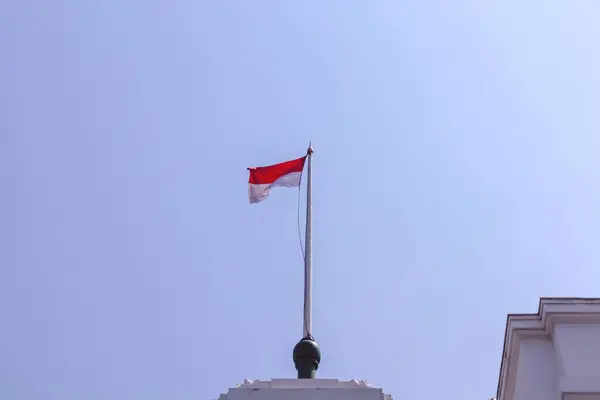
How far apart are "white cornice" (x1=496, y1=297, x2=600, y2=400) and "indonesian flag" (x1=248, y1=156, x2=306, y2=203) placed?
232 inches

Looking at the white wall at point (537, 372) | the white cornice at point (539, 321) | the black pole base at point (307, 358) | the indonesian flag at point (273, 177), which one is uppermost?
the indonesian flag at point (273, 177)

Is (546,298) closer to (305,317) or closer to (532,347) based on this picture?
(532,347)

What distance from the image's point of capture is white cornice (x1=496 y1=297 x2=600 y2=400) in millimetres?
19016

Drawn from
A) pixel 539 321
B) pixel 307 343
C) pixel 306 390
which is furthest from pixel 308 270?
pixel 539 321

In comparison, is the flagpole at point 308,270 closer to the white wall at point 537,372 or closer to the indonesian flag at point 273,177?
the indonesian flag at point 273,177

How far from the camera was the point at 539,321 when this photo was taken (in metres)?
19.6

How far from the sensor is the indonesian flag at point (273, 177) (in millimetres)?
22172

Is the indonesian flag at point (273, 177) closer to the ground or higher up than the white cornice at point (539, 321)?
higher up

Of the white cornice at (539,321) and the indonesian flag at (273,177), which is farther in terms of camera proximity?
the indonesian flag at (273,177)

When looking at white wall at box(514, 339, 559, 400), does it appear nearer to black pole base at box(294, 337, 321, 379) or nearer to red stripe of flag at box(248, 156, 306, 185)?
black pole base at box(294, 337, 321, 379)

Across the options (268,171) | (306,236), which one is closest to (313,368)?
(306,236)

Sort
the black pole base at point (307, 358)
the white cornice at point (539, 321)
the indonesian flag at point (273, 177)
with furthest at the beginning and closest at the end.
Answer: the indonesian flag at point (273, 177) → the white cornice at point (539, 321) → the black pole base at point (307, 358)

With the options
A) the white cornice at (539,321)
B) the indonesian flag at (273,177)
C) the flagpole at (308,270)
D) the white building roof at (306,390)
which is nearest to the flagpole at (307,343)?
the flagpole at (308,270)

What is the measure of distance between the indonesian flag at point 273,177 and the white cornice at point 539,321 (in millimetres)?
5884
